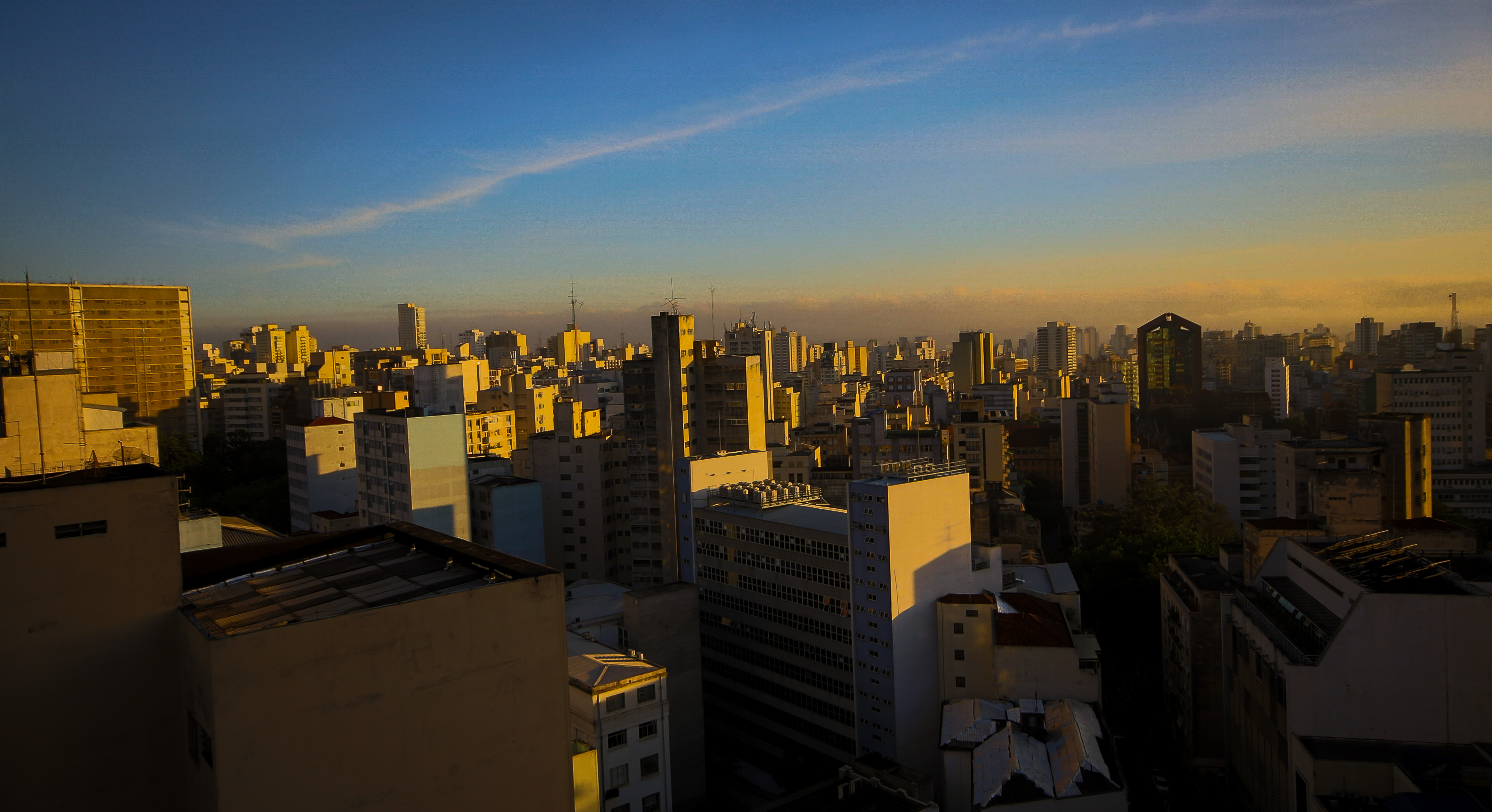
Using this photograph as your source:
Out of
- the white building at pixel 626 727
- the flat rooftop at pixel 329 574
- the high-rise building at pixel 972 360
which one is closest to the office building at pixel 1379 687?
the white building at pixel 626 727

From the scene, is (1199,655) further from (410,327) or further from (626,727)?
(410,327)

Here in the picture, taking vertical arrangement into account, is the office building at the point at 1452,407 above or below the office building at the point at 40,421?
below

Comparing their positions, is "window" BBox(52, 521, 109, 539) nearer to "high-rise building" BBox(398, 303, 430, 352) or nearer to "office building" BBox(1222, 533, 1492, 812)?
"office building" BBox(1222, 533, 1492, 812)

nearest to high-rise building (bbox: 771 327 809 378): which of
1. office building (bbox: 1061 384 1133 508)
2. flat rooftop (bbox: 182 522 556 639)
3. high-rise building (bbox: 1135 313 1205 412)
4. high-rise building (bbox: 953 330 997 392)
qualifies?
high-rise building (bbox: 953 330 997 392)

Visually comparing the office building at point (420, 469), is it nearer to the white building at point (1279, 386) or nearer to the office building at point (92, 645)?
the office building at point (92, 645)

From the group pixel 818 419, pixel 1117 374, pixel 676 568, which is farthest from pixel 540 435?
pixel 1117 374

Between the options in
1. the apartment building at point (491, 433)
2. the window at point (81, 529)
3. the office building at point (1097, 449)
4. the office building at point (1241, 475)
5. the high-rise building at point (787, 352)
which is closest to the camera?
the window at point (81, 529)

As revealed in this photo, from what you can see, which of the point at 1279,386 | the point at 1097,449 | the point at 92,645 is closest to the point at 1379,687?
the point at 92,645
